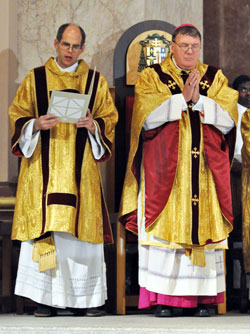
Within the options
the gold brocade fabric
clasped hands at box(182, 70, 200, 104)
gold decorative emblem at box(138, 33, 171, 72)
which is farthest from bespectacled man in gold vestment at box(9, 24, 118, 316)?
the gold brocade fabric

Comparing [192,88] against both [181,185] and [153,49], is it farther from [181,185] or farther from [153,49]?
[153,49]

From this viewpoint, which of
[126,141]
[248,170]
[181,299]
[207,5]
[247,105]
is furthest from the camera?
[207,5]

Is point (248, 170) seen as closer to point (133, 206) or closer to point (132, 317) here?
point (133, 206)

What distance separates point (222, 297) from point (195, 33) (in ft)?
6.16

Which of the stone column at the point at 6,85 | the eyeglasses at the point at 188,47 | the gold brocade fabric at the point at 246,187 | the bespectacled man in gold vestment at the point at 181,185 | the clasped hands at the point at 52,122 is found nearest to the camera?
the clasped hands at the point at 52,122

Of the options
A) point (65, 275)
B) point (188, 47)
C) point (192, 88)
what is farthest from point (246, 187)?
point (65, 275)

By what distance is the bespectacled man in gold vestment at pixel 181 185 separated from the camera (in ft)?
18.2

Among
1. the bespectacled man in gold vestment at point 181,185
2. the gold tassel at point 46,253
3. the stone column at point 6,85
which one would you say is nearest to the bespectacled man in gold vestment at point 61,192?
the gold tassel at point 46,253

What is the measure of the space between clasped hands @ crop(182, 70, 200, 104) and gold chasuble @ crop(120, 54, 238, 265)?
0.46 feet

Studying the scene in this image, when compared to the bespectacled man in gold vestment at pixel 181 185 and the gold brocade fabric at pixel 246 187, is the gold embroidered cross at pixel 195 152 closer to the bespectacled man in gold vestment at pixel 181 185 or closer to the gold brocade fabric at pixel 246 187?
the bespectacled man in gold vestment at pixel 181 185

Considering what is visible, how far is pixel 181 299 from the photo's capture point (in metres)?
5.52

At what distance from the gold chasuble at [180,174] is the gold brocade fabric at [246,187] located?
0.83 feet

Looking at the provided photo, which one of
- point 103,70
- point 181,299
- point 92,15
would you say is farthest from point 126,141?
point 181,299

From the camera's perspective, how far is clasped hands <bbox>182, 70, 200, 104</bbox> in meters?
5.52
